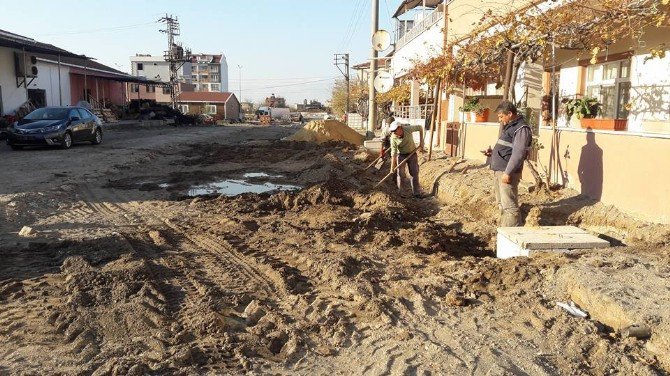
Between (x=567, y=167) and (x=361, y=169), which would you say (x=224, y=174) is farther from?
(x=567, y=167)

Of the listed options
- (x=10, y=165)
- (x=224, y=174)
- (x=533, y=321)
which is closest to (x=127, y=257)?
(x=533, y=321)

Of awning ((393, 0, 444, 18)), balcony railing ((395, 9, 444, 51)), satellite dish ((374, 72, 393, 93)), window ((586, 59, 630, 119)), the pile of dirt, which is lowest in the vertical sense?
the pile of dirt

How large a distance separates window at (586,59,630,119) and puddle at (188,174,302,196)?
6.90m

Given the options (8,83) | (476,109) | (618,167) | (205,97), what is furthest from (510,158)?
(205,97)

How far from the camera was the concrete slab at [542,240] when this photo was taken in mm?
5766

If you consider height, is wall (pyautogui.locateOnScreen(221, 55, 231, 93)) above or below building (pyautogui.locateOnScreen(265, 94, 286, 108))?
above

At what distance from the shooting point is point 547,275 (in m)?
4.97

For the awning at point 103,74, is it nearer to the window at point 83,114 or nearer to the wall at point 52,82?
the wall at point 52,82

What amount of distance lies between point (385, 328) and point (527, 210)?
4.64m

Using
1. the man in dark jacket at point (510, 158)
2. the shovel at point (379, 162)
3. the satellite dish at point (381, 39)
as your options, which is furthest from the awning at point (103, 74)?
the man in dark jacket at point (510, 158)

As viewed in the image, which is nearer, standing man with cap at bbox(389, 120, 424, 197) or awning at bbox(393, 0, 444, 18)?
standing man with cap at bbox(389, 120, 424, 197)

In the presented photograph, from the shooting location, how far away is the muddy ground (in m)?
3.65

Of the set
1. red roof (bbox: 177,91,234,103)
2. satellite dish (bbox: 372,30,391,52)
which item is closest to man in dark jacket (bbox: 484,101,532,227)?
satellite dish (bbox: 372,30,391,52)

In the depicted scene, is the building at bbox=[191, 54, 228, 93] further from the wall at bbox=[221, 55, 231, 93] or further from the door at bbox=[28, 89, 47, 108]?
the door at bbox=[28, 89, 47, 108]
